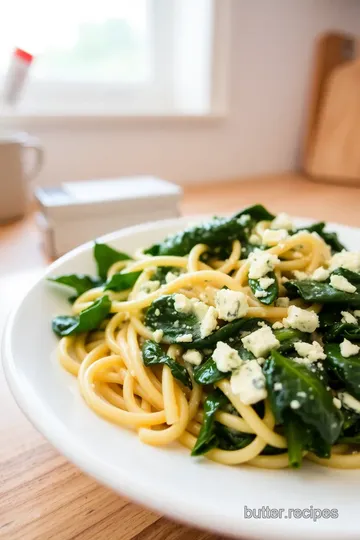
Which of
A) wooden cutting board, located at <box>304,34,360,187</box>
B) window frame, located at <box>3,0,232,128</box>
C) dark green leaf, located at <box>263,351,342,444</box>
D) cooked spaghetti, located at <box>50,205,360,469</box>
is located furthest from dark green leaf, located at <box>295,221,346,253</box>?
wooden cutting board, located at <box>304,34,360,187</box>

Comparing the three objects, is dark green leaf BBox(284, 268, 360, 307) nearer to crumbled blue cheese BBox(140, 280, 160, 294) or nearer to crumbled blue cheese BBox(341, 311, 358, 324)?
crumbled blue cheese BBox(341, 311, 358, 324)

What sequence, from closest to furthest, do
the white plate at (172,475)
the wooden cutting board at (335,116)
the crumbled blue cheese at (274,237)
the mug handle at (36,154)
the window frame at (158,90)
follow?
the white plate at (172,475) → the crumbled blue cheese at (274,237) → the mug handle at (36,154) → the window frame at (158,90) → the wooden cutting board at (335,116)

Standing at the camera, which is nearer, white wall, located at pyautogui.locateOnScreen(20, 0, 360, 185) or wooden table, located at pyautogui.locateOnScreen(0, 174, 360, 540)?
wooden table, located at pyautogui.locateOnScreen(0, 174, 360, 540)

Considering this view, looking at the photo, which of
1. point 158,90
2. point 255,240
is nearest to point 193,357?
point 255,240

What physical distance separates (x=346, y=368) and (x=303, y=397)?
86 millimetres

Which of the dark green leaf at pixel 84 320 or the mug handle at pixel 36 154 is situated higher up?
the mug handle at pixel 36 154

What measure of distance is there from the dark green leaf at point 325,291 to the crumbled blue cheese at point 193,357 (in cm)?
18

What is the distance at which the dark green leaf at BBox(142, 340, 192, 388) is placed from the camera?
0.61 meters

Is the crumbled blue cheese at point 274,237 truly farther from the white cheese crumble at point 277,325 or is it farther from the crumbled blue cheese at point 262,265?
the white cheese crumble at point 277,325

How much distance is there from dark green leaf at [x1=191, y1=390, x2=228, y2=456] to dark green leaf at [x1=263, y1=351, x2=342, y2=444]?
Result: 75 mm

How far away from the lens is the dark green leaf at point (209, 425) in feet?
1.67

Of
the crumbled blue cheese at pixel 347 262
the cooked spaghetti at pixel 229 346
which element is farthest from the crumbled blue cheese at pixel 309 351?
the crumbled blue cheese at pixel 347 262

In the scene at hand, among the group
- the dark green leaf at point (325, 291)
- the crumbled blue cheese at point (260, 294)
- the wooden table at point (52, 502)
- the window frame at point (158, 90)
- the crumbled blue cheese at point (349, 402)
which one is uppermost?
the window frame at point (158, 90)

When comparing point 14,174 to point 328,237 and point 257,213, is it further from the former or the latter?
point 328,237
